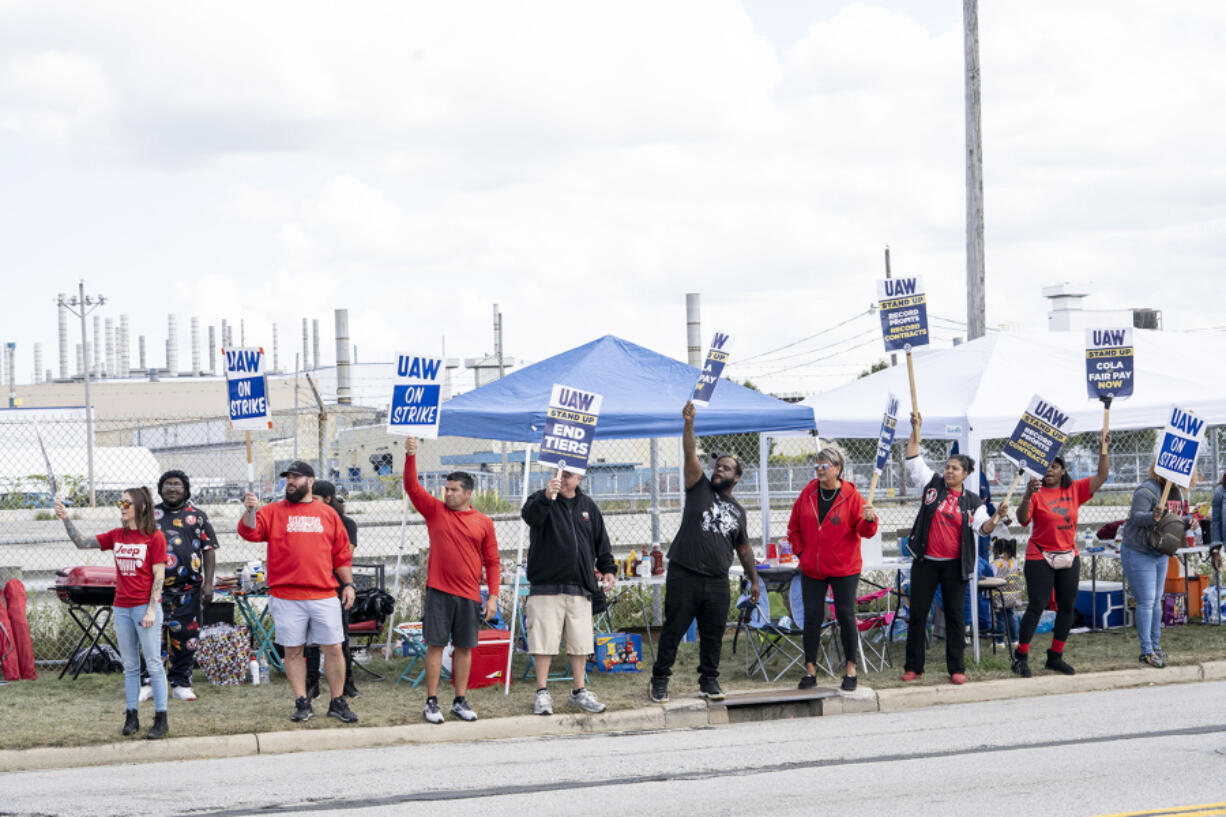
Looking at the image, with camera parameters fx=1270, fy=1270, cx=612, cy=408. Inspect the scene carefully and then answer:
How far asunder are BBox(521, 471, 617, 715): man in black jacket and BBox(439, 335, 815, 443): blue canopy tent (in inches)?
90.0

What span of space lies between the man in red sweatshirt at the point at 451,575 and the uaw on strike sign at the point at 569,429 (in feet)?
2.71

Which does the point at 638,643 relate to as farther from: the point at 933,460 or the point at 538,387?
the point at 933,460

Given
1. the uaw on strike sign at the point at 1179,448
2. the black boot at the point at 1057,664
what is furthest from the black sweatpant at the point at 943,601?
the uaw on strike sign at the point at 1179,448

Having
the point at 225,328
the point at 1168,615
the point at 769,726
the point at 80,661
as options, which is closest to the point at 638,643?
the point at 769,726

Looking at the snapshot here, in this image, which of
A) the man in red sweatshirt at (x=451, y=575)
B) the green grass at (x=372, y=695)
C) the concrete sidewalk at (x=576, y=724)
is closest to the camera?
the concrete sidewalk at (x=576, y=724)

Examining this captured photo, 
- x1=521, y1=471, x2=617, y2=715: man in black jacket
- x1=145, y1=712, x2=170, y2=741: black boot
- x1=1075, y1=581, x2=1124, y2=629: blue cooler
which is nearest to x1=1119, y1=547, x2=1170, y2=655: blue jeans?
x1=1075, y1=581, x2=1124, y2=629: blue cooler

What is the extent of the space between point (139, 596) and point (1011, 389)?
848 centimetres

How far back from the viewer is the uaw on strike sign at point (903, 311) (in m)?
10.8

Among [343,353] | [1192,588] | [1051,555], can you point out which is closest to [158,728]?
[1051,555]

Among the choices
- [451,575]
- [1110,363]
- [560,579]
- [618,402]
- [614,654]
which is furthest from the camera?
[618,402]

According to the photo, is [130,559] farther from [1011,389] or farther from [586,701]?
[1011,389]

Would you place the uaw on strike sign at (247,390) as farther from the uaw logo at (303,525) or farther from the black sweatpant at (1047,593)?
the black sweatpant at (1047,593)

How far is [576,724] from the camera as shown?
915 cm

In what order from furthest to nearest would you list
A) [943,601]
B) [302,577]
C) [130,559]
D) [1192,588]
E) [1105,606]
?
[1192,588]
[1105,606]
[943,601]
[302,577]
[130,559]
